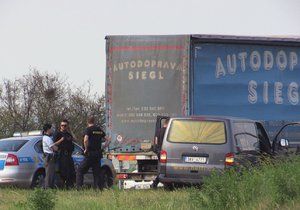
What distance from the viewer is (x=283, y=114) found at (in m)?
18.6

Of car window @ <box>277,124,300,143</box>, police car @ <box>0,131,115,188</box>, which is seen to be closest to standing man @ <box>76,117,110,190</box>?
police car @ <box>0,131,115,188</box>

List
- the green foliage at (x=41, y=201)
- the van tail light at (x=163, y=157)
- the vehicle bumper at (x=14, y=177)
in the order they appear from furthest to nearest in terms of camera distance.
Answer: the vehicle bumper at (x=14, y=177)
the van tail light at (x=163, y=157)
the green foliage at (x=41, y=201)

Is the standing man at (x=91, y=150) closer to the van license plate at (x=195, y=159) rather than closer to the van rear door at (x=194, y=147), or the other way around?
the van rear door at (x=194, y=147)

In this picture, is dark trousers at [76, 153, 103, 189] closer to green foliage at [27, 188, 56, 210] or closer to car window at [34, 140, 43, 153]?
car window at [34, 140, 43, 153]

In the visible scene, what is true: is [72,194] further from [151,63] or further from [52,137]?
[151,63]

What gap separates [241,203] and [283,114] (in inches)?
332

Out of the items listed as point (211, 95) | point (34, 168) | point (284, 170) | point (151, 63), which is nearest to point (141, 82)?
point (151, 63)

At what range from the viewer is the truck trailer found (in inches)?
664

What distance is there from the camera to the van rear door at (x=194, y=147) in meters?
14.6

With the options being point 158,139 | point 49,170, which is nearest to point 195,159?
point 158,139

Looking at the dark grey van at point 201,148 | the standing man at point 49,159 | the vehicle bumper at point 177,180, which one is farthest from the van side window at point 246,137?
the standing man at point 49,159

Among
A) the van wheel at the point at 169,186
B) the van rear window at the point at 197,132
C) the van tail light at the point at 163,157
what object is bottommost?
the van wheel at the point at 169,186

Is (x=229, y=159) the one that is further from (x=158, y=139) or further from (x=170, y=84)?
(x=170, y=84)

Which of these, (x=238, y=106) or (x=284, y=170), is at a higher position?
(x=238, y=106)
